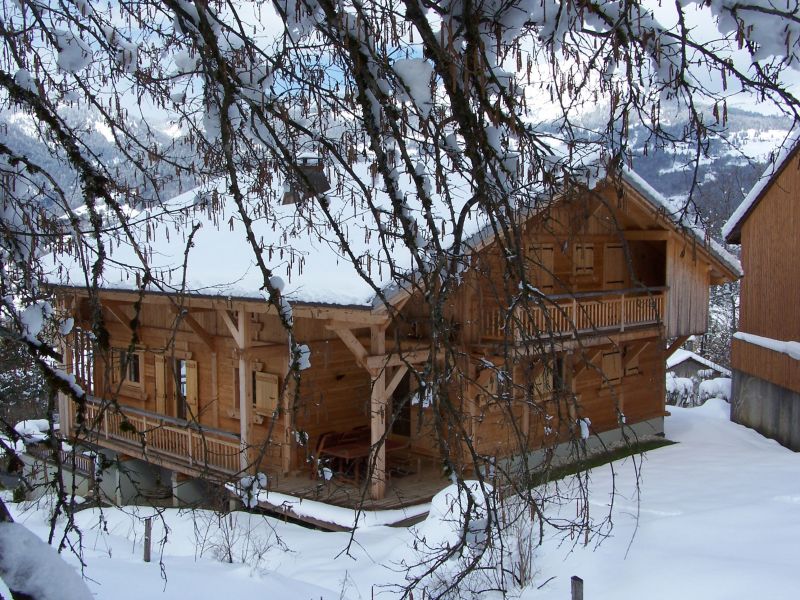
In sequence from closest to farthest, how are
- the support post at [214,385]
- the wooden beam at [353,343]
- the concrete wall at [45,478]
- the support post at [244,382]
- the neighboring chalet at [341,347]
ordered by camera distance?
the concrete wall at [45,478]
the neighboring chalet at [341,347]
the wooden beam at [353,343]
the support post at [244,382]
the support post at [214,385]

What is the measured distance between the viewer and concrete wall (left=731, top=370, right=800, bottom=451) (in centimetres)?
1919

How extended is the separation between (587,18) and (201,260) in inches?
518

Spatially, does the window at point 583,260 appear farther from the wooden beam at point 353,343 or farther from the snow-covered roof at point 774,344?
the wooden beam at point 353,343

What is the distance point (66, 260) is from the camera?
19922 millimetres

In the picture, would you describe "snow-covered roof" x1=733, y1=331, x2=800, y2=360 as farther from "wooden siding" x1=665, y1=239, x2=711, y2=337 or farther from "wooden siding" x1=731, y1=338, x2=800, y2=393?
"wooden siding" x1=665, y1=239, x2=711, y2=337

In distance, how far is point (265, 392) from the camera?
52.2ft

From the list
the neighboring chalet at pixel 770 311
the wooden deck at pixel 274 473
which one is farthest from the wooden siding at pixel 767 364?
the wooden deck at pixel 274 473

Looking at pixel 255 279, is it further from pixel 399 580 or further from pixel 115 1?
pixel 115 1

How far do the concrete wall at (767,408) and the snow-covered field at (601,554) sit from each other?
12.5 ft

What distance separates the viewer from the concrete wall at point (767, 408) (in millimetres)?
19188

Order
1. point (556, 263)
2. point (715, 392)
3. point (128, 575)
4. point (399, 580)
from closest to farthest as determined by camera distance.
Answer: point (128, 575) → point (399, 580) → point (556, 263) → point (715, 392)

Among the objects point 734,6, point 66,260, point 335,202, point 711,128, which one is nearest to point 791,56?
point 734,6

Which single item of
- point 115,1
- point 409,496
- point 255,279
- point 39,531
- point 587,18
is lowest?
point 39,531

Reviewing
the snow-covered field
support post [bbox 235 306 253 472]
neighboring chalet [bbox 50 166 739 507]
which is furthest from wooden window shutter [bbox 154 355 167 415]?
support post [bbox 235 306 253 472]
